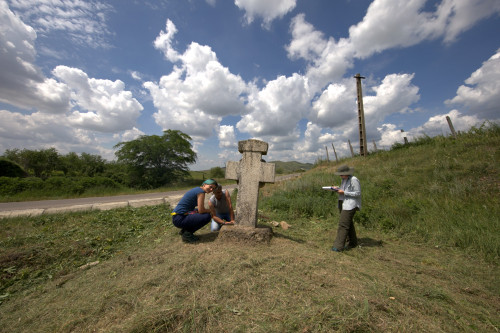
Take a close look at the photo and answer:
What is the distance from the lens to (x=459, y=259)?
12.1ft

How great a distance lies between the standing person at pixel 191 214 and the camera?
14.0 feet

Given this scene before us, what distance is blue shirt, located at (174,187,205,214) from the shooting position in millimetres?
4348

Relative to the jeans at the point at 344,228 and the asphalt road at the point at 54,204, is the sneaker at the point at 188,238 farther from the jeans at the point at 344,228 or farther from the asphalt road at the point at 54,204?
the asphalt road at the point at 54,204

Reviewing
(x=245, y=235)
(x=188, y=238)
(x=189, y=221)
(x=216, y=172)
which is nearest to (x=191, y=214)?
(x=189, y=221)

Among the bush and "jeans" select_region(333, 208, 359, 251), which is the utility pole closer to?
"jeans" select_region(333, 208, 359, 251)

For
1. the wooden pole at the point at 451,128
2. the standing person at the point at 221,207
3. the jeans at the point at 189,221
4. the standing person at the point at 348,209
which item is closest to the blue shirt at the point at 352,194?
the standing person at the point at 348,209

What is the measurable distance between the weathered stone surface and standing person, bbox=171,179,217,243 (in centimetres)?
68

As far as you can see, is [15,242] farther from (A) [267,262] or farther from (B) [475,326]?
(B) [475,326]

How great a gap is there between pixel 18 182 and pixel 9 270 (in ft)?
43.3

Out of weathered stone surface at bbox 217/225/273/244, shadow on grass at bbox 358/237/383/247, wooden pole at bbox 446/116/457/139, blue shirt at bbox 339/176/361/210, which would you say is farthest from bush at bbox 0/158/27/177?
wooden pole at bbox 446/116/457/139

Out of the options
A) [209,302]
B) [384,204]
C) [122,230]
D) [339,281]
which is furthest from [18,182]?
[384,204]

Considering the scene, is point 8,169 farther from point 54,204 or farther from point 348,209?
point 348,209

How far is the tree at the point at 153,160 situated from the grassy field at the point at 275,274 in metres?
14.3

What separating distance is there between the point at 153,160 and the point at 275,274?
2095cm
